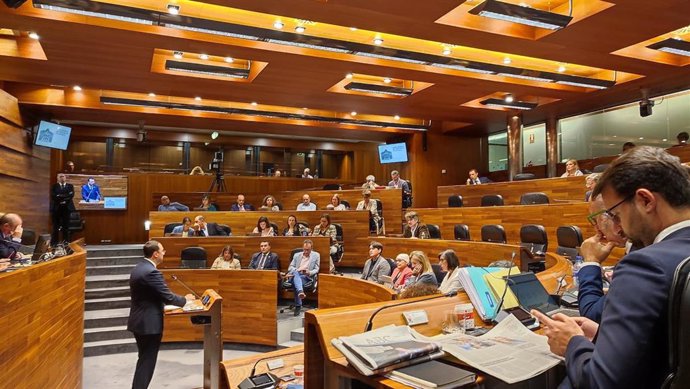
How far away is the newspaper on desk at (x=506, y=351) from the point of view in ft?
3.38

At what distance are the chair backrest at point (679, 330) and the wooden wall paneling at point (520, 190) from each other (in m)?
5.97

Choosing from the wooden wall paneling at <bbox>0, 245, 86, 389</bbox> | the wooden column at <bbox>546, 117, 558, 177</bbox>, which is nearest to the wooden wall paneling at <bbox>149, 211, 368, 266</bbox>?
the wooden wall paneling at <bbox>0, 245, 86, 389</bbox>

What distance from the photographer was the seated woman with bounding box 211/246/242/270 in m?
6.14

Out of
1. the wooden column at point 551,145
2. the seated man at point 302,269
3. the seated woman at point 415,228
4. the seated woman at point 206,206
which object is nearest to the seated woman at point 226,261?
the seated man at point 302,269

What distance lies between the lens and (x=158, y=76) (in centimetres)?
655

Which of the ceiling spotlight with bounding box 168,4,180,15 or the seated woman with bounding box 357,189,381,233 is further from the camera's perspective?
the seated woman with bounding box 357,189,381,233

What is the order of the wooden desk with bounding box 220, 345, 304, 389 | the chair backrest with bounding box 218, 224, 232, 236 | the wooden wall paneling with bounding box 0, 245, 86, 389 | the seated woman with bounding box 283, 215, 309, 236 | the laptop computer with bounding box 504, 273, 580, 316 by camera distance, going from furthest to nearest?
1. the chair backrest with bounding box 218, 224, 232, 236
2. the seated woman with bounding box 283, 215, 309, 236
3. the wooden wall paneling with bounding box 0, 245, 86, 389
4. the wooden desk with bounding box 220, 345, 304, 389
5. the laptop computer with bounding box 504, 273, 580, 316

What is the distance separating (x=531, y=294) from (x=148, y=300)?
3.15 metres

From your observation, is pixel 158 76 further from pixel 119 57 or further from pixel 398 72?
pixel 398 72

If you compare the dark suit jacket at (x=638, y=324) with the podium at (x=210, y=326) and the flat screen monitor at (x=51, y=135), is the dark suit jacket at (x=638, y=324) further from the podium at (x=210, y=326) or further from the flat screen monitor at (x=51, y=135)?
the flat screen monitor at (x=51, y=135)

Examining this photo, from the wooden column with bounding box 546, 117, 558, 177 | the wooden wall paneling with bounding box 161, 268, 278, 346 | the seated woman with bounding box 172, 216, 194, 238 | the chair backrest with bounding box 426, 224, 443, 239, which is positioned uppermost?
the wooden column with bounding box 546, 117, 558, 177

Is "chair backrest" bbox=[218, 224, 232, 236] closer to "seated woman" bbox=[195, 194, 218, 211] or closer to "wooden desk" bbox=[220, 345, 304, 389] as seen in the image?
"seated woman" bbox=[195, 194, 218, 211]

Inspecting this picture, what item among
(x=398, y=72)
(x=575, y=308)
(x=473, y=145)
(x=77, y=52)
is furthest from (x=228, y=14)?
(x=473, y=145)

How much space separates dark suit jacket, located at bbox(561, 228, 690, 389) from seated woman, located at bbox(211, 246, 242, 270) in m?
5.74
